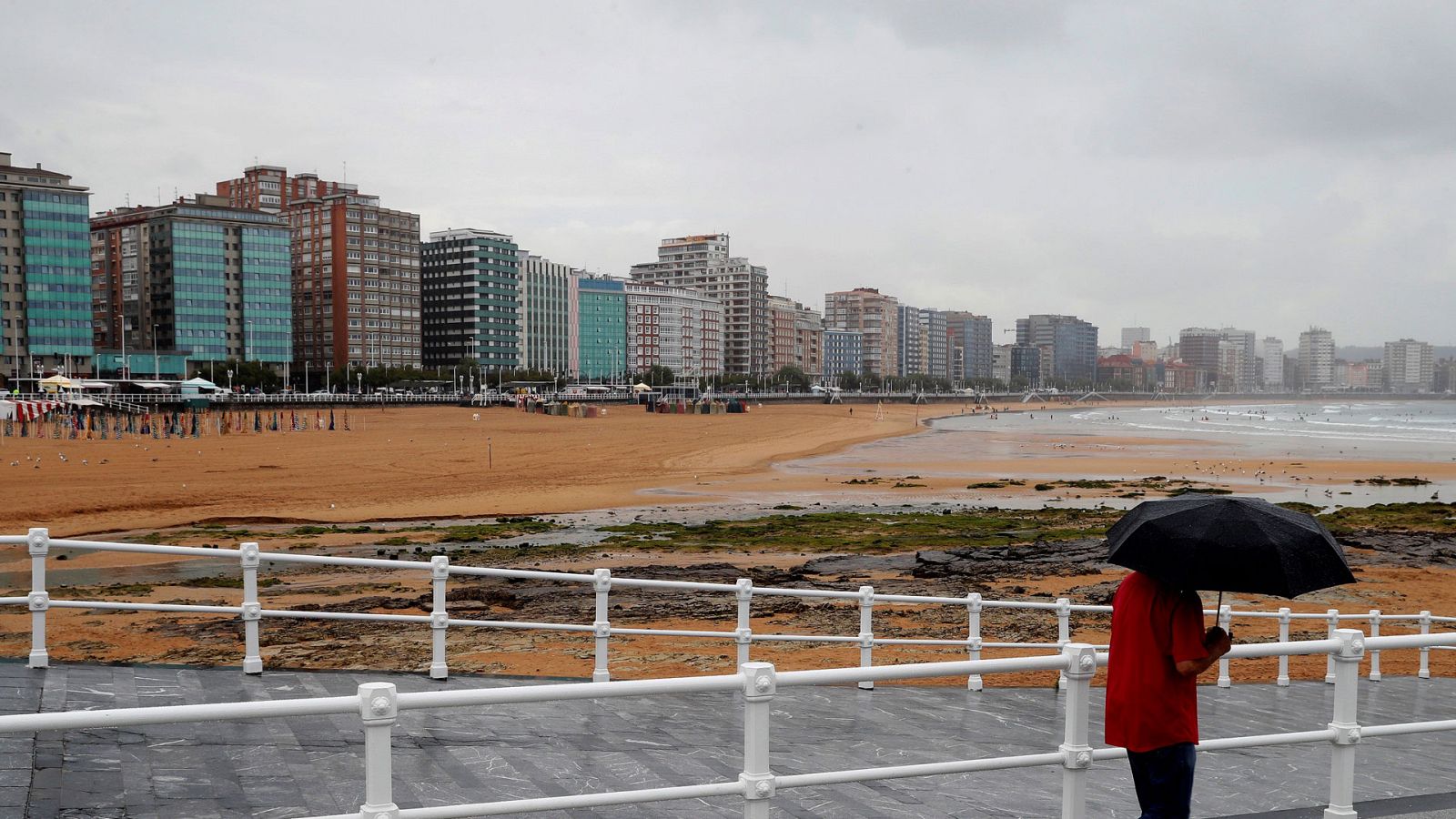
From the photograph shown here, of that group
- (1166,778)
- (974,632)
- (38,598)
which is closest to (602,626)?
(974,632)

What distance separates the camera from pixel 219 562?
65.5 ft

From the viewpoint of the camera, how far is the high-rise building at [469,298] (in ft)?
540

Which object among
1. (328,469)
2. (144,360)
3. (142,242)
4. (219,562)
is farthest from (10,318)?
(219,562)

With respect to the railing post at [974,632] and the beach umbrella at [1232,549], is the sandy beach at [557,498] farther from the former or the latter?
the beach umbrella at [1232,549]

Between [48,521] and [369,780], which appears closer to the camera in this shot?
[369,780]

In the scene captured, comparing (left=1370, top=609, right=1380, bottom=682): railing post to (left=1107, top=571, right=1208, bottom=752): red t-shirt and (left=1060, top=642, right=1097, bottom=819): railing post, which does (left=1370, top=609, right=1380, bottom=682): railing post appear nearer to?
(left=1107, top=571, right=1208, bottom=752): red t-shirt

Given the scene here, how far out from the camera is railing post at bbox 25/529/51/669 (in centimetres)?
739

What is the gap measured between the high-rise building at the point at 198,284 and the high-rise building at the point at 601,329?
59.8m

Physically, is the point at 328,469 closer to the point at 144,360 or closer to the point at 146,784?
the point at 146,784

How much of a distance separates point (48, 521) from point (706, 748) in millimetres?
25463

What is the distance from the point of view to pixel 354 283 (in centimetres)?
14575

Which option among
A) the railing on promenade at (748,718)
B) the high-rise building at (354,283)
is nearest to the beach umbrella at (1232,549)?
the railing on promenade at (748,718)

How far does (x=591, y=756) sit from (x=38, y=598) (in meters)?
4.17

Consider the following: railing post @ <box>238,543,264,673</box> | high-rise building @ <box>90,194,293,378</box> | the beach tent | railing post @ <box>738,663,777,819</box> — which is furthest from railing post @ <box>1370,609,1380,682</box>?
high-rise building @ <box>90,194,293,378</box>
